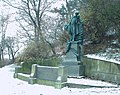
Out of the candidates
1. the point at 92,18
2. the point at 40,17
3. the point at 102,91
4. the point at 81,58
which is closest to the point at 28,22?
the point at 40,17

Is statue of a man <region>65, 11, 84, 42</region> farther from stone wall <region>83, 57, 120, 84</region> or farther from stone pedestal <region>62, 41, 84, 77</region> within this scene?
stone wall <region>83, 57, 120, 84</region>

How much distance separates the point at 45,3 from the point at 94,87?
20.7 m

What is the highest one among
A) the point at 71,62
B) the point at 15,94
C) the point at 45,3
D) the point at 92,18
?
the point at 45,3

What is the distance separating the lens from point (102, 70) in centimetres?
1554

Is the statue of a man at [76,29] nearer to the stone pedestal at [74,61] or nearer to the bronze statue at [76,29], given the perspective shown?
the bronze statue at [76,29]

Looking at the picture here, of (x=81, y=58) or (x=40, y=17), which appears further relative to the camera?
(x=40, y=17)

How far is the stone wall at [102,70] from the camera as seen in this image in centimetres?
1422

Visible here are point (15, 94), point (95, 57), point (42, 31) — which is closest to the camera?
point (15, 94)

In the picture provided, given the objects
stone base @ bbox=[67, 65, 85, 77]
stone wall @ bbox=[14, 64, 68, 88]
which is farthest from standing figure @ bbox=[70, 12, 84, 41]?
stone wall @ bbox=[14, 64, 68, 88]

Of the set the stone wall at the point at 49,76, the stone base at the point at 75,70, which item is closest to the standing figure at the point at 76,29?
the stone base at the point at 75,70

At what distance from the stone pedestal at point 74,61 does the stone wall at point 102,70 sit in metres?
0.40

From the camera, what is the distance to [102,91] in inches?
438

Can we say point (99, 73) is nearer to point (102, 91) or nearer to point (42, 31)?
point (102, 91)

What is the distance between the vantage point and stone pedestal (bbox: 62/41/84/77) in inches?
659
